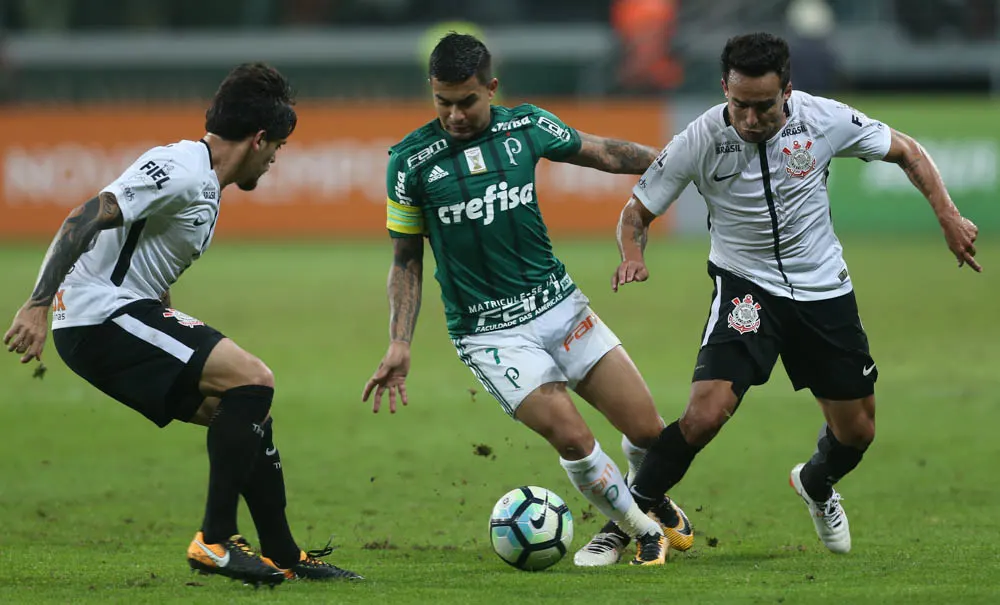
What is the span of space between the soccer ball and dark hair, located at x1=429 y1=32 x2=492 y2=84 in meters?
1.91

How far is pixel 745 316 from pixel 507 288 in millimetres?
1087

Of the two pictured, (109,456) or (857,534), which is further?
(109,456)

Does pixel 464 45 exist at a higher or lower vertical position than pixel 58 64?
lower

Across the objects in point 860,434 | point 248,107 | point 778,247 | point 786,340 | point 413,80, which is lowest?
point 860,434

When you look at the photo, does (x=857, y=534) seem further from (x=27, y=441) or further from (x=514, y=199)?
(x=27, y=441)

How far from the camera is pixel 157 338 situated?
18.6 ft

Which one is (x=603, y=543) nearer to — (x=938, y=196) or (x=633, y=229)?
(x=633, y=229)

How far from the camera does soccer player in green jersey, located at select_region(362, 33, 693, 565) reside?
6.21 meters

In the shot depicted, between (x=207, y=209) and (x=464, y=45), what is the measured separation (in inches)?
53.2

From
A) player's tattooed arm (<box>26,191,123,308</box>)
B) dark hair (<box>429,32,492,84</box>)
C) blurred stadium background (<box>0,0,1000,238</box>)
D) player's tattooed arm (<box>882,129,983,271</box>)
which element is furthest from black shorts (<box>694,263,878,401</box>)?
blurred stadium background (<box>0,0,1000,238</box>)

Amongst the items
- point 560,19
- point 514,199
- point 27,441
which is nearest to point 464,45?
point 514,199

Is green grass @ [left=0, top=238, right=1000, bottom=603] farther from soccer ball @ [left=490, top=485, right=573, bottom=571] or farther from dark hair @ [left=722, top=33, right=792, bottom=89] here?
dark hair @ [left=722, top=33, right=792, bottom=89]

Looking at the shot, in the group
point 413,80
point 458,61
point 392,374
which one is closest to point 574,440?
point 392,374

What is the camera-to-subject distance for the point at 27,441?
398 inches
